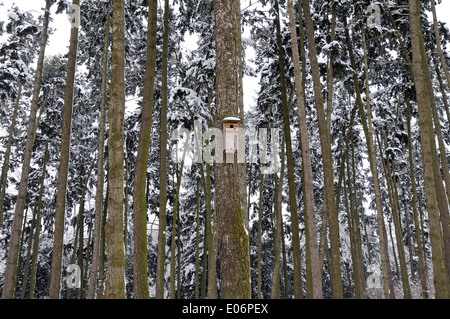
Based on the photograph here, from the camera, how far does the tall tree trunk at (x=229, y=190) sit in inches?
188

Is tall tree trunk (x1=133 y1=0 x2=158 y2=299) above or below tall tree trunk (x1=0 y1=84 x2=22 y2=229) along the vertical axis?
below

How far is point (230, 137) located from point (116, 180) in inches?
99.7

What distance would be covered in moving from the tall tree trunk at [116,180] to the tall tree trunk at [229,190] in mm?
2204

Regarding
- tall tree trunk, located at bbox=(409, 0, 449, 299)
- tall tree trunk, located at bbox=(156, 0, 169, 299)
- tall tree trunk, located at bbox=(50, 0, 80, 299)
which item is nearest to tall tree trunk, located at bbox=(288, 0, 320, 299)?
tall tree trunk, located at bbox=(409, 0, 449, 299)

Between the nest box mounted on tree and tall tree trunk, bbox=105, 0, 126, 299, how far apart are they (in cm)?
239

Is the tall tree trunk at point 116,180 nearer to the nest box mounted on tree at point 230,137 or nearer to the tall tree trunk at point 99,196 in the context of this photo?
the nest box mounted on tree at point 230,137

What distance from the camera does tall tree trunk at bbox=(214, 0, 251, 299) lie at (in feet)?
15.6

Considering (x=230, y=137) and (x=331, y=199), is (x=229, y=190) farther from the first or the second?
(x=331, y=199)

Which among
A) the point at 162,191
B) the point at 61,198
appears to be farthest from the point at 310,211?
the point at 61,198

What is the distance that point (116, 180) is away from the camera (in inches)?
255

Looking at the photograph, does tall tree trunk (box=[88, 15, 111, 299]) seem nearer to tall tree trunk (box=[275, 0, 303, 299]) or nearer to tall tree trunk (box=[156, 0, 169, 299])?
tall tree trunk (box=[156, 0, 169, 299])

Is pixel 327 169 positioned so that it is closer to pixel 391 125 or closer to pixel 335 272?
pixel 335 272

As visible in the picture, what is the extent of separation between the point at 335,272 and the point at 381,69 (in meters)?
10.5
